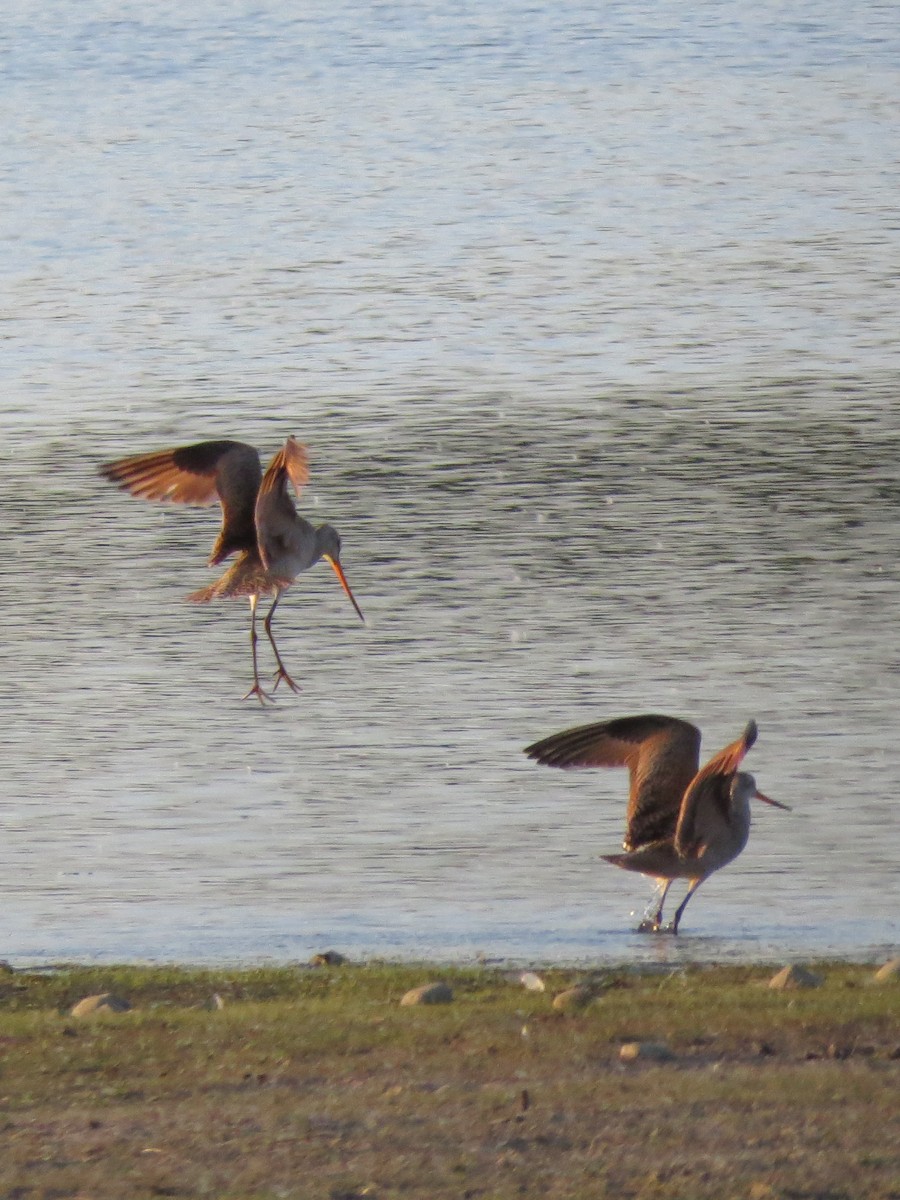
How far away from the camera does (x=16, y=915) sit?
10.7 meters

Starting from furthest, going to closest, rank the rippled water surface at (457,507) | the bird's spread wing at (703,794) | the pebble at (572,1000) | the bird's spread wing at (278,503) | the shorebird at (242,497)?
the shorebird at (242,497) → the rippled water surface at (457,507) → the bird's spread wing at (278,503) → the bird's spread wing at (703,794) → the pebble at (572,1000)

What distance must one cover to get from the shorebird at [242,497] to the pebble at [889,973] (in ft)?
10.9

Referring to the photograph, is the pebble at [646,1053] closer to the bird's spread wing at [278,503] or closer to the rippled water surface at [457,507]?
the rippled water surface at [457,507]

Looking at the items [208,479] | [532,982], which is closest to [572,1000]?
[532,982]

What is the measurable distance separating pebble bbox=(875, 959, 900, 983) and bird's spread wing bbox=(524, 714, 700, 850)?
54.8 inches

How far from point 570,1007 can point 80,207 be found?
106 ft

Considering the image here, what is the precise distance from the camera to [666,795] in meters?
10.3

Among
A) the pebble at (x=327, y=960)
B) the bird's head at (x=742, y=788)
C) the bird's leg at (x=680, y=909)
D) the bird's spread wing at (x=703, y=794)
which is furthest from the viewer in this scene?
the bird's head at (x=742, y=788)

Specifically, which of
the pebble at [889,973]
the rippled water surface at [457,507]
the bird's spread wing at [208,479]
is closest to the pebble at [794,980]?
the pebble at [889,973]

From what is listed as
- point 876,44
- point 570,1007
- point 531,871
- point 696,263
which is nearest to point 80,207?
point 696,263

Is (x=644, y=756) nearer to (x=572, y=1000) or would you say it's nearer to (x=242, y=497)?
(x=572, y=1000)

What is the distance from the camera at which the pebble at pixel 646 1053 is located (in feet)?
24.6

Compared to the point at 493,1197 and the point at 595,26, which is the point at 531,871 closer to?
the point at 493,1197

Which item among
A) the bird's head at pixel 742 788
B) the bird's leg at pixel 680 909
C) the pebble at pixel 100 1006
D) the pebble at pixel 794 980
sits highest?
the pebble at pixel 100 1006
